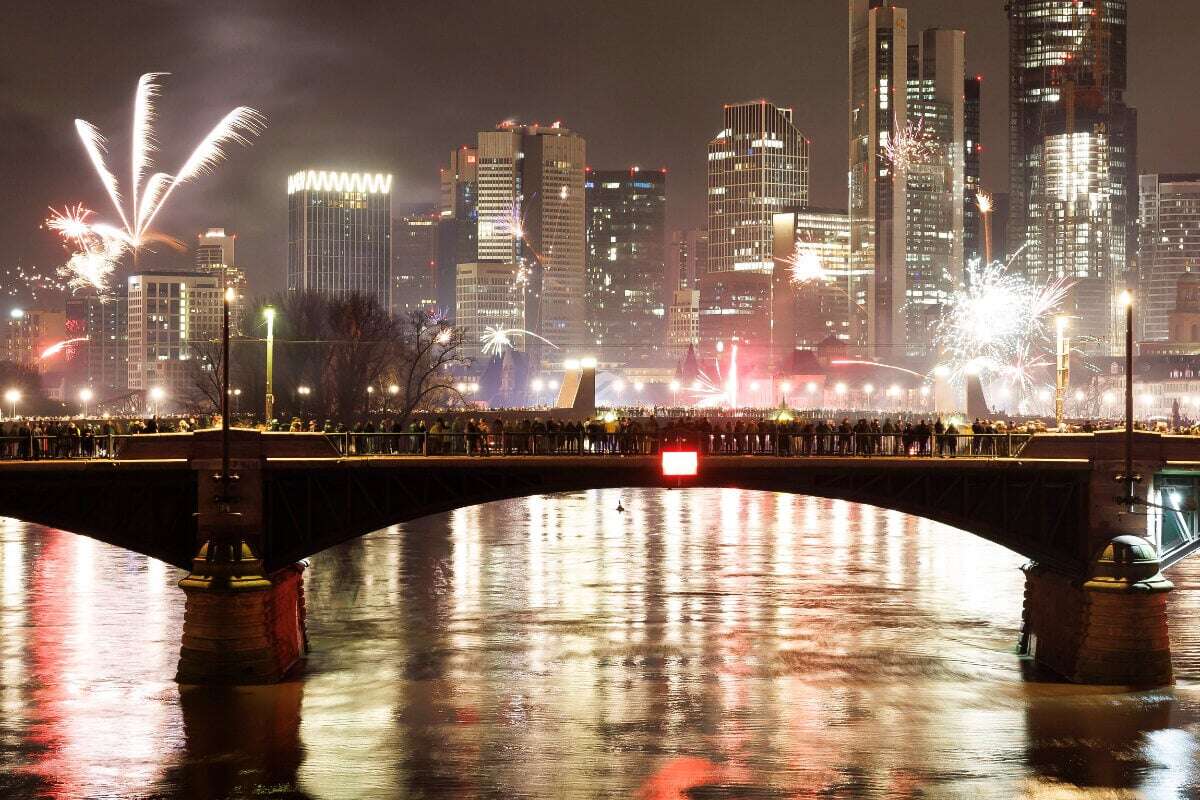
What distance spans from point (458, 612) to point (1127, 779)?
3255 cm

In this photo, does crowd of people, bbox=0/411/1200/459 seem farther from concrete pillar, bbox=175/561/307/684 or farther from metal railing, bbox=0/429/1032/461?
concrete pillar, bbox=175/561/307/684

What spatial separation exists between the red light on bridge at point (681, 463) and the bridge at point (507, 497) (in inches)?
16.9

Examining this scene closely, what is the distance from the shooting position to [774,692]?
54.6 metres

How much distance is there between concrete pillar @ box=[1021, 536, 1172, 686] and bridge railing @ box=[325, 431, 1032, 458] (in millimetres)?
5652

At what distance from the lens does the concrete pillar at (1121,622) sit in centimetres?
5372

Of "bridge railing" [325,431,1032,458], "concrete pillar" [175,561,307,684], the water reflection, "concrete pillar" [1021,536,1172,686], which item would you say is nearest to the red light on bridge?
"bridge railing" [325,431,1032,458]

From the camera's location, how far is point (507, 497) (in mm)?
55062

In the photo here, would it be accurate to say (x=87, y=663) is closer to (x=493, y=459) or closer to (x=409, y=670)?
(x=409, y=670)

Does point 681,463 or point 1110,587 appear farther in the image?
point 681,463

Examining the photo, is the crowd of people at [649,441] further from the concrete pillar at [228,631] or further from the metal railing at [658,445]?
the concrete pillar at [228,631]

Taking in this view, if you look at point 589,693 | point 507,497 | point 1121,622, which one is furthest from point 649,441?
point 1121,622

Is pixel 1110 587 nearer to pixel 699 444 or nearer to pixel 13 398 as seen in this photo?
pixel 699 444

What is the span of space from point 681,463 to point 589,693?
8.93 m

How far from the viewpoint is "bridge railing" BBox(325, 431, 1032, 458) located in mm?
57531
